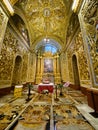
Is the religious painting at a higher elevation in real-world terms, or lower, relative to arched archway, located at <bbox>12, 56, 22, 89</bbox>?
higher

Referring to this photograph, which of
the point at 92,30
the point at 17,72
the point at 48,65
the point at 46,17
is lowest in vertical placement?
the point at 17,72

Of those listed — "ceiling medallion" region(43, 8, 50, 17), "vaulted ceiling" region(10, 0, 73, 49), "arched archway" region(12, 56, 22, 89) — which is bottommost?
"arched archway" region(12, 56, 22, 89)

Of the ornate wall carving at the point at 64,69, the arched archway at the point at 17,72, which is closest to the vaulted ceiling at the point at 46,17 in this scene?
the ornate wall carving at the point at 64,69

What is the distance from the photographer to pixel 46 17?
1177 cm

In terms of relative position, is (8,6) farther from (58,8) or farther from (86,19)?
(58,8)

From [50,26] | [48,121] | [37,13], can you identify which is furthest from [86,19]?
[50,26]

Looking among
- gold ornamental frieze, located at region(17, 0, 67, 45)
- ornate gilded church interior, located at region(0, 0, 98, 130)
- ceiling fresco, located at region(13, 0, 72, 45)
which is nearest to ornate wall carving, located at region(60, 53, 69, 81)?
ornate gilded church interior, located at region(0, 0, 98, 130)

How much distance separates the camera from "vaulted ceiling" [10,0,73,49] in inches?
376

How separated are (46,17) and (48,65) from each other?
788cm

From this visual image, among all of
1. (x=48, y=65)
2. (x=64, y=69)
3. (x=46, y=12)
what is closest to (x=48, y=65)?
(x=48, y=65)

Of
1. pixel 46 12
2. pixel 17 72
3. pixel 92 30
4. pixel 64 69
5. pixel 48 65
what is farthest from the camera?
pixel 48 65

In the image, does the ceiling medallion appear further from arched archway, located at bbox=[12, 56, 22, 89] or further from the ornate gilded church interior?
arched archway, located at bbox=[12, 56, 22, 89]

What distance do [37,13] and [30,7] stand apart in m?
1.31

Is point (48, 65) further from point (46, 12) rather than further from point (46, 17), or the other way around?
point (46, 12)
